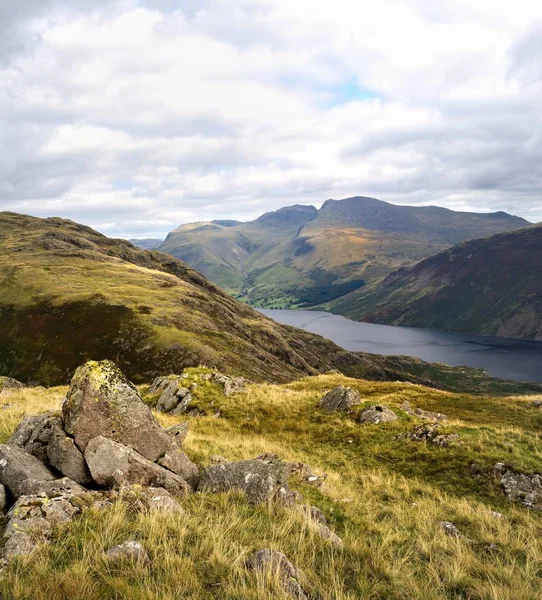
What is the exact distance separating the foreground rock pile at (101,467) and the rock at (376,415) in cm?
1321

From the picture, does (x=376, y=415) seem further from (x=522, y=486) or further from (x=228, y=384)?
(x=228, y=384)

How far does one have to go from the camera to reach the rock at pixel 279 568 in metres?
5.73

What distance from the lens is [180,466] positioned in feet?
38.0

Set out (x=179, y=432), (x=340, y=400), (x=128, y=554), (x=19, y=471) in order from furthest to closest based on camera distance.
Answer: (x=340, y=400) → (x=179, y=432) → (x=19, y=471) → (x=128, y=554)

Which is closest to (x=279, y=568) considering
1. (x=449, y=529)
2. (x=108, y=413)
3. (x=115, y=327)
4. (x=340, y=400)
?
(x=449, y=529)

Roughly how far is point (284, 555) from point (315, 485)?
22.7ft

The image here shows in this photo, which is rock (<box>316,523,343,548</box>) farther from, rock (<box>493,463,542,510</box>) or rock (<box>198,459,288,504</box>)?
rock (<box>493,463,542,510</box>)

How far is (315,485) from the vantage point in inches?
515

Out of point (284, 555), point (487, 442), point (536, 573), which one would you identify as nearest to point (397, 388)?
point (487, 442)

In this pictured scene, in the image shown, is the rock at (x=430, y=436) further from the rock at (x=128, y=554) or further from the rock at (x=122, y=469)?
the rock at (x=128, y=554)

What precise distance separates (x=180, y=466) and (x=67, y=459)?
3.21 meters

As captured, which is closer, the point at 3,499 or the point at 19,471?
the point at 3,499

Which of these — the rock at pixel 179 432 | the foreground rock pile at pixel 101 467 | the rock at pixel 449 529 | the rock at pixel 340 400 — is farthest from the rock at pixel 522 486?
the rock at pixel 179 432

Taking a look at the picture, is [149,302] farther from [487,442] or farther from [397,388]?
[487,442]
